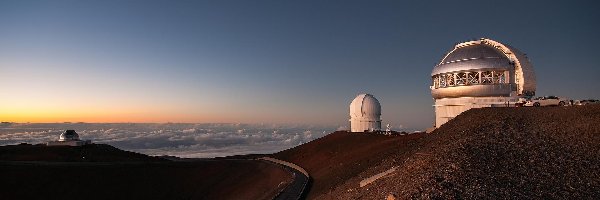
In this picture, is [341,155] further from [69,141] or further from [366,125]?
[69,141]

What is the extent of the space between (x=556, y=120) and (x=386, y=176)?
35.3ft

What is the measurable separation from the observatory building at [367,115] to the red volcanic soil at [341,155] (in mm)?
3213

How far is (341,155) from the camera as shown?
34188mm

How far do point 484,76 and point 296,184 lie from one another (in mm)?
18488

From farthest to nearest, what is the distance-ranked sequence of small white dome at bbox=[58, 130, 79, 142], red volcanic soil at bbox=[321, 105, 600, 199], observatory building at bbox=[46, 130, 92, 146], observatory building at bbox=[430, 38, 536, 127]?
1. small white dome at bbox=[58, 130, 79, 142]
2. observatory building at bbox=[46, 130, 92, 146]
3. observatory building at bbox=[430, 38, 536, 127]
4. red volcanic soil at bbox=[321, 105, 600, 199]

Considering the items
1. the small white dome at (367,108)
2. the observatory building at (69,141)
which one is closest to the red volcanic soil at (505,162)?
the small white dome at (367,108)

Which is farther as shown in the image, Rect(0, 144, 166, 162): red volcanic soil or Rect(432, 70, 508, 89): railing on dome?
Rect(0, 144, 166, 162): red volcanic soil

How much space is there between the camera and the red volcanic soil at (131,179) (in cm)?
3044

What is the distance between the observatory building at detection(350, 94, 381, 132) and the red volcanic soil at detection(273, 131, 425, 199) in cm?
321

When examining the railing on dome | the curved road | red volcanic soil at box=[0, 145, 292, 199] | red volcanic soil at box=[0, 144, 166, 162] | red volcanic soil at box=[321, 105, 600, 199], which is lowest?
red volcanic soil at box=[0, 145, 292, 199]

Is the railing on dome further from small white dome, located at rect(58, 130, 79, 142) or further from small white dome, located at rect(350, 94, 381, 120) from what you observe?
small white dome, located at rect(58, 130, 79, 142)

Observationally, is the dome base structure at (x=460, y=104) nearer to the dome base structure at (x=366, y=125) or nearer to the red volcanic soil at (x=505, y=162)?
the red volcanic soil at (x=505, y=162)

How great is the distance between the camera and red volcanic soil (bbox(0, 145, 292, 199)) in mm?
30438

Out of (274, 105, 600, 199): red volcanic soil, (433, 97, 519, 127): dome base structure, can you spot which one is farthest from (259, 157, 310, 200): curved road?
(433, 97, 519, 127): dome base structure
